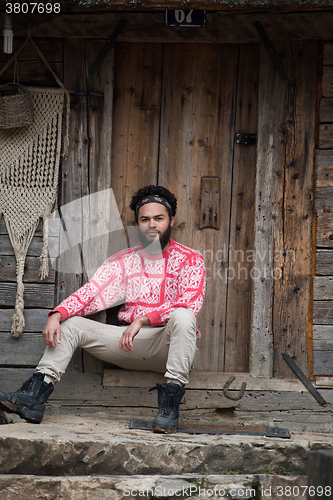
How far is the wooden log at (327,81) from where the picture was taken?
11.8 ft

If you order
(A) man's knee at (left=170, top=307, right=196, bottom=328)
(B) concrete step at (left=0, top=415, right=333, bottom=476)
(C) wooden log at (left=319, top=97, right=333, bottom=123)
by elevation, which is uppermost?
(C) wooden log at (left=319, top=97, right=333, bottom=123)

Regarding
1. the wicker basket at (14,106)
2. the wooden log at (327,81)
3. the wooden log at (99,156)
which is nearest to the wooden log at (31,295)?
the wooden log at (99,156)

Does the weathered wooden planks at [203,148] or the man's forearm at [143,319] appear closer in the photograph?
the man's forearm at [143,319]

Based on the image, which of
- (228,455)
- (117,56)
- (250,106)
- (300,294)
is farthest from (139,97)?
(228,455)

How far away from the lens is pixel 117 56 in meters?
3.83

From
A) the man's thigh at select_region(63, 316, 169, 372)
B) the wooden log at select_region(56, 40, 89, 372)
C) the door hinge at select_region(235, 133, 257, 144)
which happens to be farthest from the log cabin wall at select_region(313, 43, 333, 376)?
the wooden log at select_region(56, 40, 89, 372)

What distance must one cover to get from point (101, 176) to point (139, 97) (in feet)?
2.43

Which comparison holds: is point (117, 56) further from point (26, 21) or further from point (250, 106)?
point (250, 106)

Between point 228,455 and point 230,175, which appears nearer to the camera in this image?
point 228,455

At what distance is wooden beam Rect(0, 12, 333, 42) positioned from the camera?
345 centimetres

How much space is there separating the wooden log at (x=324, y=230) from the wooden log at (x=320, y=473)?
2.01 meters

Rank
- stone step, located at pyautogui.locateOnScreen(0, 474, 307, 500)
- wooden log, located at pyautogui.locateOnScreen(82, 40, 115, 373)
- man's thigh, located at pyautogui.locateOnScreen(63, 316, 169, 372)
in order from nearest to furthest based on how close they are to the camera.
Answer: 1. stone step, located at pyautogui.locateOnScreen(0, 474, 307, 500)
2. man's thigh, located at pyautogui.locateOnScreen(63, 316, 169, 372)
3. wooden log, located at pyautogui.locateOnScreen(82, 40, 115, 373)

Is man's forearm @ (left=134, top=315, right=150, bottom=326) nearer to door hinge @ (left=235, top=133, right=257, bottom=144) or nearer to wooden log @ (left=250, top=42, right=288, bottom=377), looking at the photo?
wooden log @ (left=250, top=42, right=288, bottom=377)

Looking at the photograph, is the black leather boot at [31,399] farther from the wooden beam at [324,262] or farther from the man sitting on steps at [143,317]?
the wooden beam at [324,262]
